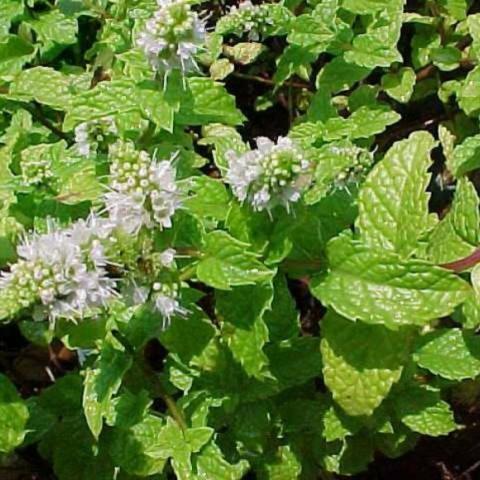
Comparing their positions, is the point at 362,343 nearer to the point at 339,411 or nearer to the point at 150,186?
the point at 339,411

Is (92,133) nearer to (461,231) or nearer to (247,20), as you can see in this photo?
(247,20)

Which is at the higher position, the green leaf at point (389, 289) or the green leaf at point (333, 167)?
the green leaf at point (333, 167)

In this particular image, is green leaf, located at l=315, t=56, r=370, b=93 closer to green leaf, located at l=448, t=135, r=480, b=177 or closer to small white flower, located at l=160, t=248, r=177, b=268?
green leaf, located at l=448, t=135, r=480, b=177

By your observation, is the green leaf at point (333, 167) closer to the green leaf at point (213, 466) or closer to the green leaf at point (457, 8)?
the green leaf at point (213, 466)

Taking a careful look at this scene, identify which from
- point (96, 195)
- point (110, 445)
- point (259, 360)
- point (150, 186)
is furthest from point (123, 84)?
point (110, 445)

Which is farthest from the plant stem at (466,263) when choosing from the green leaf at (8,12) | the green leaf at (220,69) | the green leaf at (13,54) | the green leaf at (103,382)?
the green leaf at (8,12)
